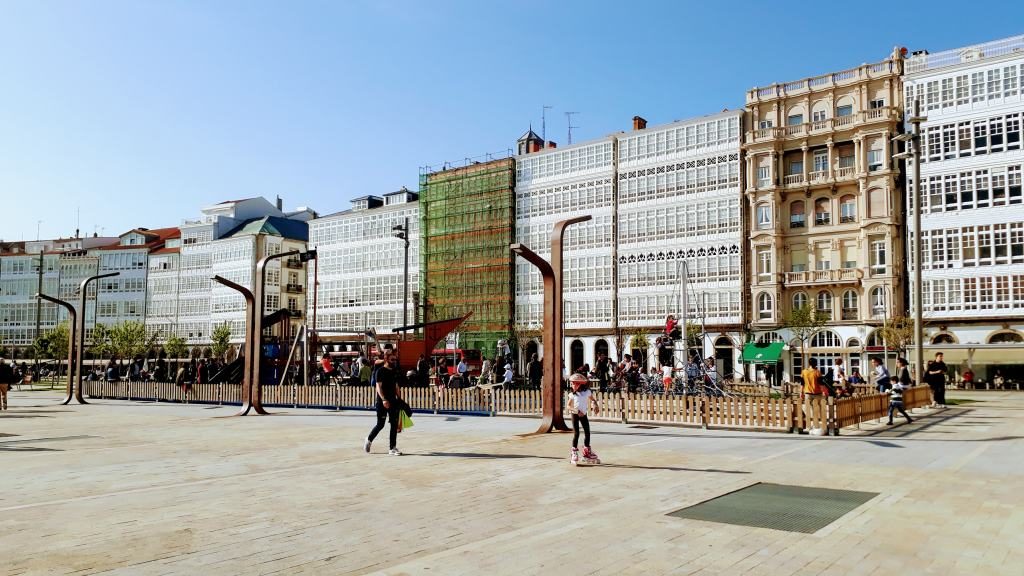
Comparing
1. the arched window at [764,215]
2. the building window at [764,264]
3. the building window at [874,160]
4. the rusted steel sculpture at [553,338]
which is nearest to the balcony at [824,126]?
the building window at [874,160]

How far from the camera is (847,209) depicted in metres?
54.7

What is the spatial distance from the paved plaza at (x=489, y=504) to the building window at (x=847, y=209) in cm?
3958

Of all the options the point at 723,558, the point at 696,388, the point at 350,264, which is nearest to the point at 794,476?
the point at 723,558

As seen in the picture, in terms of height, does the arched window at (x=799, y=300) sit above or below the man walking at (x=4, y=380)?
above

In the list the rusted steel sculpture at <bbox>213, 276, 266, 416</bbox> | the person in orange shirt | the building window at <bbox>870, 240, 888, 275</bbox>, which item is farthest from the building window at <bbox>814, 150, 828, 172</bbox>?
the rusted steel sculpture at <bbox>213, 276, 266, 416</bbox>

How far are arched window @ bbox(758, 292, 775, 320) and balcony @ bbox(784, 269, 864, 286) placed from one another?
1575mm


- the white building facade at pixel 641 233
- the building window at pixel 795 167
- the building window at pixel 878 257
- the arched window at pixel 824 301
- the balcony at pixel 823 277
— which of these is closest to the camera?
the building window at pixel 878 257

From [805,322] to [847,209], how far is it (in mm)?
9692

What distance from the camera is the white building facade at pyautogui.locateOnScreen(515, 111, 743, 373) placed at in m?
58.2

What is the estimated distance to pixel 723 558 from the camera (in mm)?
6691

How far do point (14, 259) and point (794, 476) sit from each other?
105 m

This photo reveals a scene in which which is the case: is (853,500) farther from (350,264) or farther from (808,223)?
(350,264)

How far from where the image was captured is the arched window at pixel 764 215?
186ft

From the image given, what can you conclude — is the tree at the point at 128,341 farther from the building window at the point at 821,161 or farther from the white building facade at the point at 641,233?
the building window at the point at 821,161
